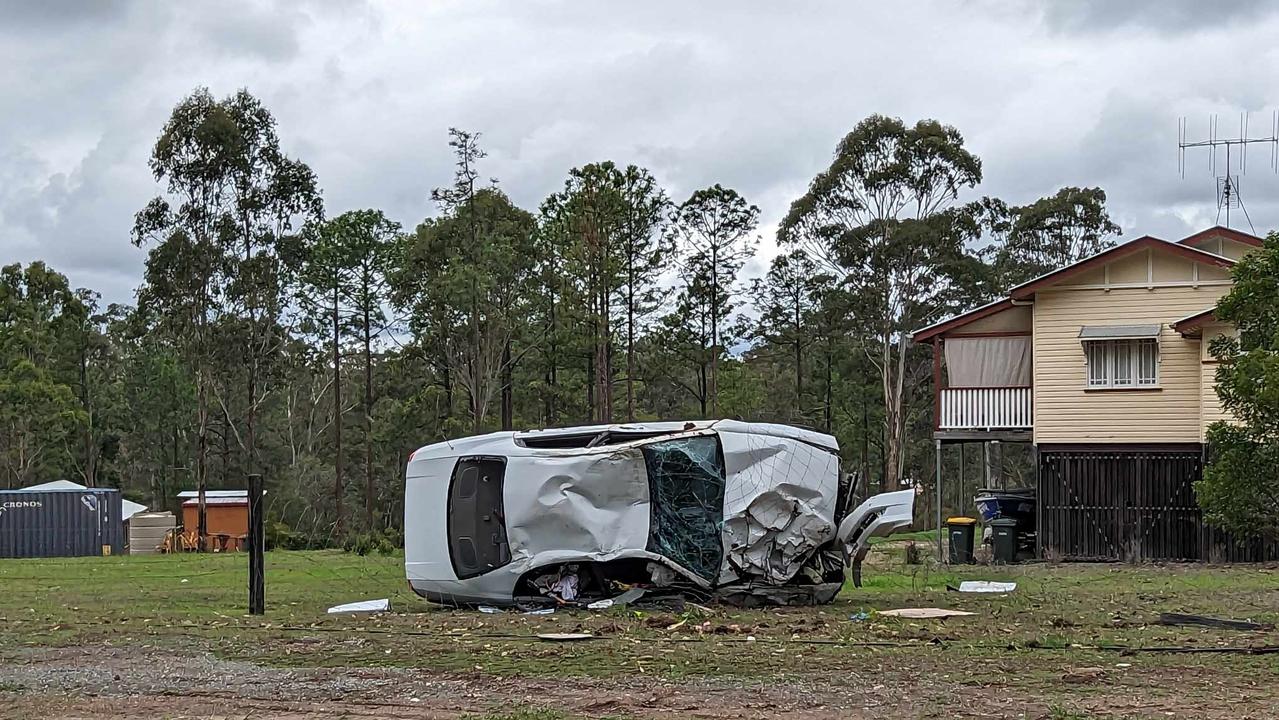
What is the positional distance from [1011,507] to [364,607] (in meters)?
16.1

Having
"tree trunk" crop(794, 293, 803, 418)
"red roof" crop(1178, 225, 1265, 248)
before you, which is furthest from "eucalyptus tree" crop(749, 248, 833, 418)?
"red roof" crop(1178, 225, 1265, 248)

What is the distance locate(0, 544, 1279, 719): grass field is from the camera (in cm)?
873

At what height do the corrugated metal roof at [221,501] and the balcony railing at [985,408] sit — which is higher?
the balcony railing at [985,408]

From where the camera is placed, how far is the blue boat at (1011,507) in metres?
28.1

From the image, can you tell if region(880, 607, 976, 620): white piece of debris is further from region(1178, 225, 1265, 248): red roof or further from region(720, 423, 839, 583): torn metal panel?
region(1178, 225, 1265, 248): red roof

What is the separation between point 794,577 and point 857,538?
0.84 meters

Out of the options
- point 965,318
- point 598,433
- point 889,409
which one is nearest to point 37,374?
point 889,409

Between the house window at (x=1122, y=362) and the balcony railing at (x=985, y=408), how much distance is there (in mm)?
1518

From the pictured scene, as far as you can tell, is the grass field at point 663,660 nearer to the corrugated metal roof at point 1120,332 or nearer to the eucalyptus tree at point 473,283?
the corrugated metal roof at point 1120,332

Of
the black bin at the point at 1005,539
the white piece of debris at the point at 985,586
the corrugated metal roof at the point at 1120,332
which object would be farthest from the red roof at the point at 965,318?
the white piece of debris at the point at 985,586

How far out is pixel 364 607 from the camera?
16328 mm

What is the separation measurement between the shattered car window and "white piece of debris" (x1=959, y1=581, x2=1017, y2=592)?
167 inches

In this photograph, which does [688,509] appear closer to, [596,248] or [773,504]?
[773,504]

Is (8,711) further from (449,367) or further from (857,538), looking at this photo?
(449,367)
